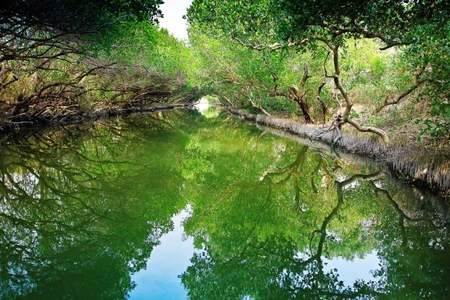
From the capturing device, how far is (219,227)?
6336mm

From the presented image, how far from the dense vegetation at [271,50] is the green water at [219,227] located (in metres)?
2.99

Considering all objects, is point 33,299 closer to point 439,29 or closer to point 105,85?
point 439,29

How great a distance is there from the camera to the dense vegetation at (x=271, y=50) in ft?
23.6

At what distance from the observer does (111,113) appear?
3453 centimetres

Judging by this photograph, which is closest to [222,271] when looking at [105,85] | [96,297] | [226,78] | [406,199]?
[96,297]

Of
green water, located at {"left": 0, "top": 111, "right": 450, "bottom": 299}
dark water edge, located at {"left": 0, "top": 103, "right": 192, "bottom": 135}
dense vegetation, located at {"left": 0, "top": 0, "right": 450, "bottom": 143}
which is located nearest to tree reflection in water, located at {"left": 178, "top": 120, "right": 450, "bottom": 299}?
green water, located at {"left": 0, "top": 111, "right": 450, "bottom": 299}

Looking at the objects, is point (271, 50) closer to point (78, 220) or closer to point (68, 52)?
point (78, 220)

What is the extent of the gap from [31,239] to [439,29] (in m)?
7.89

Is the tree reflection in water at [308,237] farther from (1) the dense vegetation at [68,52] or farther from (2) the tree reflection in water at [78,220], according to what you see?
(1) the dense vegetation at [68,52]

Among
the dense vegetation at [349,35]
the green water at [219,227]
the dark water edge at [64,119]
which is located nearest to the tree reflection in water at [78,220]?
the green water at [219,227]

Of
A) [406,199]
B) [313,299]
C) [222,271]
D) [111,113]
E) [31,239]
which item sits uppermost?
[111,113]

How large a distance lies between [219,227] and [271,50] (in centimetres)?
537

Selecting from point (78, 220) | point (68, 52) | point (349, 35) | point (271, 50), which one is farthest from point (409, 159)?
point (68, 52)

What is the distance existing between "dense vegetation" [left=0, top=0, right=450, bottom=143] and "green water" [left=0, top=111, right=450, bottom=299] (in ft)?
9.81
